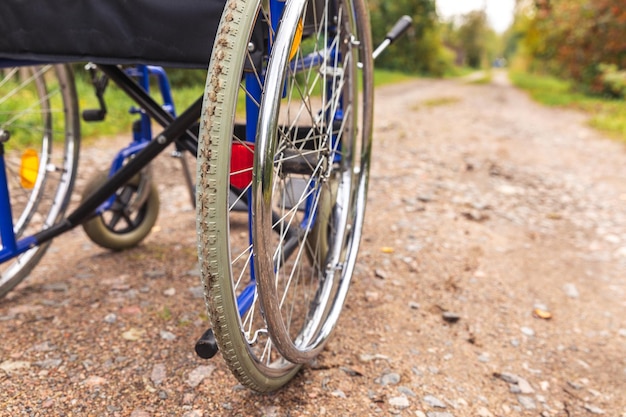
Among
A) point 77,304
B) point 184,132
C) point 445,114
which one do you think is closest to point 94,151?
point 77,304

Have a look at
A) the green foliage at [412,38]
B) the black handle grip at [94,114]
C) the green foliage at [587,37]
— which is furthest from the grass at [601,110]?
the green foliage at [412,38]

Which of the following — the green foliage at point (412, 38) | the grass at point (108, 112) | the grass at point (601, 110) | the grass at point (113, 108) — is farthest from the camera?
the green foliage at point (412, 38)

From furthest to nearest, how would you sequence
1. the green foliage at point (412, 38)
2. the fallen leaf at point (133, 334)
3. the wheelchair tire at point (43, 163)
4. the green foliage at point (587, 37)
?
the green foliage at point (412, 38), the green foliage at point (587, 37), the wheelchair tire at point (43, 163), the fallen leaf at point (133, 334)

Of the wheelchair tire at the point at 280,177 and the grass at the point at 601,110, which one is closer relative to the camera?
the wheelchair tire at the point at 280,177

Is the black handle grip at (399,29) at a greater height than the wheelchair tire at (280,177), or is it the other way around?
the black handle grip at (399,29)

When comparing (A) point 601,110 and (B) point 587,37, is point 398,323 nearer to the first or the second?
(A) point 601,110

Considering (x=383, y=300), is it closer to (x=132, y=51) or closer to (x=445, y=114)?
(x=132, y=51)

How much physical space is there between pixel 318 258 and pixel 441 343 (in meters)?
0.58

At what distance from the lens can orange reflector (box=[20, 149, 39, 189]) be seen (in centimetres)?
205

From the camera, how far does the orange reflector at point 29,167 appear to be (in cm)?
205

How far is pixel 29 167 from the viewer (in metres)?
2.06

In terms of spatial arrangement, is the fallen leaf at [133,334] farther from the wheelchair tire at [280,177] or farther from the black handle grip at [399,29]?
the black handle grip at [399,29]

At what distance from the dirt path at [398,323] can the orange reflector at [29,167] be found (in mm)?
457

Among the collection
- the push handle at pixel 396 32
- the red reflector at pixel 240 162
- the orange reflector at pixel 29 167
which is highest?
the push handle at pixel 396 32
